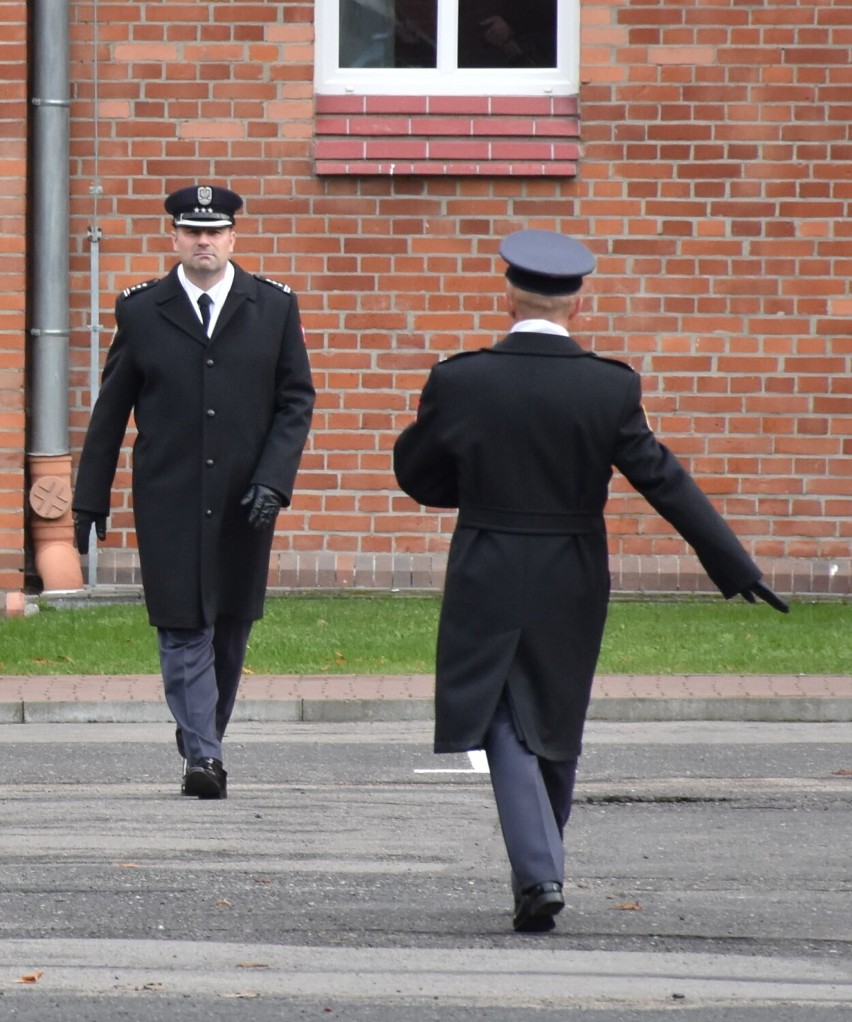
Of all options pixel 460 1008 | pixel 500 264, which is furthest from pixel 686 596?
pixel 460 1008

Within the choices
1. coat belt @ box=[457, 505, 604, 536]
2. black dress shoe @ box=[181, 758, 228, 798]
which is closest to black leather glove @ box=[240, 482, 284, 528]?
black dress shoe @ box=[181, 758, 228, 798]

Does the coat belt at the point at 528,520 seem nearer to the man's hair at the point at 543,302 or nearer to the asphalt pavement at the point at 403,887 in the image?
the man's hair at the point at 543,302

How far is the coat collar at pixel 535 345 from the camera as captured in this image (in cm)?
566

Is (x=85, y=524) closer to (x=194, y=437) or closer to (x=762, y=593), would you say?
(x=194, y=437)

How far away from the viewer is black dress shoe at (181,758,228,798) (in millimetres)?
7492

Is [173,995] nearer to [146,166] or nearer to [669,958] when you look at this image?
[669,958]

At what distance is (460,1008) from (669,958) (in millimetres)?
700

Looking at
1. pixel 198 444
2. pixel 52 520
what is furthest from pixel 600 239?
pixel 198 444

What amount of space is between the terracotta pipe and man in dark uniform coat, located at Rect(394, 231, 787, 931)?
26.3ft

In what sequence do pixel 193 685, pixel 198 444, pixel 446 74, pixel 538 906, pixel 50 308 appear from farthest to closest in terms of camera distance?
1. pixel 446 74
2. pixel 50 308
3. pixel 198 444
4. pixel 193 685
5. pixel 538 906

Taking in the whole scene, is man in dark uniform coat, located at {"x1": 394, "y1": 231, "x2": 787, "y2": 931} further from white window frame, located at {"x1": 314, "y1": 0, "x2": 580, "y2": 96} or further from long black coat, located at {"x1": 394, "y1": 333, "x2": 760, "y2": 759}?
white window frame, located at {"x1": 314, "y1": 0, "x2": 580, "y2": 96}

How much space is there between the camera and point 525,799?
222 inches

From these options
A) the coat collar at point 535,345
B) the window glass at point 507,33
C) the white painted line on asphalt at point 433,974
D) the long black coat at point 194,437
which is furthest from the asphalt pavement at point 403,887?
the window glass at point 507,33

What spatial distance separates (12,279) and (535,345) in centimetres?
810
